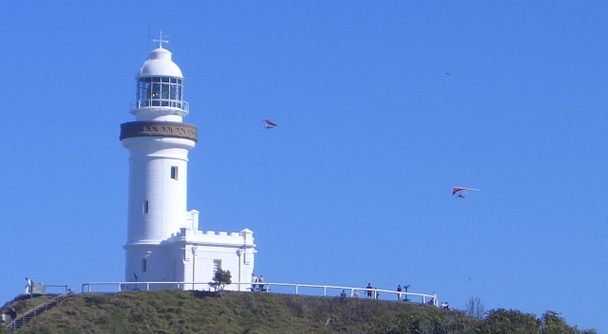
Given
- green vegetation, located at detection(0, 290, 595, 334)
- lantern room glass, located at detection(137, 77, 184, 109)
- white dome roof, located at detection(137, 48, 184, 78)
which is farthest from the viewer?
white dome roof, located at detection(137, 48, 184, 78)

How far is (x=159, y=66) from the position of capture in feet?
267

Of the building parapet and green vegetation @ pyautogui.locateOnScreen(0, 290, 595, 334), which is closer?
green vegetation @ pyautogui.locateOnScreen(0, 290, 595, 334)

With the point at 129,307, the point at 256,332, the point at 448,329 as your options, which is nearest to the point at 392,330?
the point at 448,329

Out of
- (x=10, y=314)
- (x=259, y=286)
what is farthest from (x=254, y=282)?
(x=10, y=314)

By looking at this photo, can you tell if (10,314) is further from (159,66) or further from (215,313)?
(159,66)

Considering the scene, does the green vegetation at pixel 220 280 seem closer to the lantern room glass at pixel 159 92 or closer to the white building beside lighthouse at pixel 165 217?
the white building beside lighthouse at pixel 165 217

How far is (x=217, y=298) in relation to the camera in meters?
75.1

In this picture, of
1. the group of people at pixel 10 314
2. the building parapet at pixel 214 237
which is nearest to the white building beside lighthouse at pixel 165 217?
the building parapet at pixel 214 237

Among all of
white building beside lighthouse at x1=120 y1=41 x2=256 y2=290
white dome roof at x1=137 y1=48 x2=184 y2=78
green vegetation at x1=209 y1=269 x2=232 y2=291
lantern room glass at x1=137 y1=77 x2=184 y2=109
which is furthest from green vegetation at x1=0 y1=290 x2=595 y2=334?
white dome roof at x1=137 y1=48 x2=184 y2=78

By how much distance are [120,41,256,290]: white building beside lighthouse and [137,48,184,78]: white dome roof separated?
1.34 meters

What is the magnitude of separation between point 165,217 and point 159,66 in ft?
24.7

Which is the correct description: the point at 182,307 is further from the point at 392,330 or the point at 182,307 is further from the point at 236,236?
the point at 392,330

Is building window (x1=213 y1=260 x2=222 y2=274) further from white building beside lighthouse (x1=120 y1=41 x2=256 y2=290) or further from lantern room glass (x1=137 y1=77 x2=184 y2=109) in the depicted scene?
lantern room glass (x1=137 y1=77 x2=184 y2=109)

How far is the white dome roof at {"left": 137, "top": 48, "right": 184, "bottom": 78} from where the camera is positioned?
81188 mm
